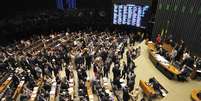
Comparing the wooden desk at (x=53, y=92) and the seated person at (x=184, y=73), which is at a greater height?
the seated person at (x=184, y=73)

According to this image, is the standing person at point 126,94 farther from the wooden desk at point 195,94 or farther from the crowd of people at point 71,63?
the wooden desk at point 195,94

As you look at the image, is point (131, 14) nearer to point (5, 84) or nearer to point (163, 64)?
point (163, 64)

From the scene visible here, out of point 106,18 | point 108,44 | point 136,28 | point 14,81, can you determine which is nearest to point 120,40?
point 108,44

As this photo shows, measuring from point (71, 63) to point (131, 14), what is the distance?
307 inches

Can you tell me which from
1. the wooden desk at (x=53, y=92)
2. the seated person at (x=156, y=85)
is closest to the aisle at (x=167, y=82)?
the seated person at (x=156, y=85)

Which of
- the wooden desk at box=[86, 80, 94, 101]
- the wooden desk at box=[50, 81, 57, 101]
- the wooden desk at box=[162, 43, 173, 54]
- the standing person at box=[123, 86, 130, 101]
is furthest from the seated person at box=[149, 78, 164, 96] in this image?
the wooden desk at box=[50, 81, 57, 101]

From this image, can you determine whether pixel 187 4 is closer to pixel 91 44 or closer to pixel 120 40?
pixel 120 40

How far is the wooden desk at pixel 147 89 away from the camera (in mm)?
12039

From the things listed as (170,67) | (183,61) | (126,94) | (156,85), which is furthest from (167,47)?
(126,94)

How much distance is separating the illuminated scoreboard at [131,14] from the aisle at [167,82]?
6069mm

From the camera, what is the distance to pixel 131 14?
2223cm

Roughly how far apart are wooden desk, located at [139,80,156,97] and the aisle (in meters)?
0.54

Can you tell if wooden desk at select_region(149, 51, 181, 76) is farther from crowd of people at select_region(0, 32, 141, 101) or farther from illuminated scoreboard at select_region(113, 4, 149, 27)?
illuminated scoreboard at select_region(113, 4, 149, 27)

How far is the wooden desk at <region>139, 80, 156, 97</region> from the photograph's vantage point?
1204 centimetres
